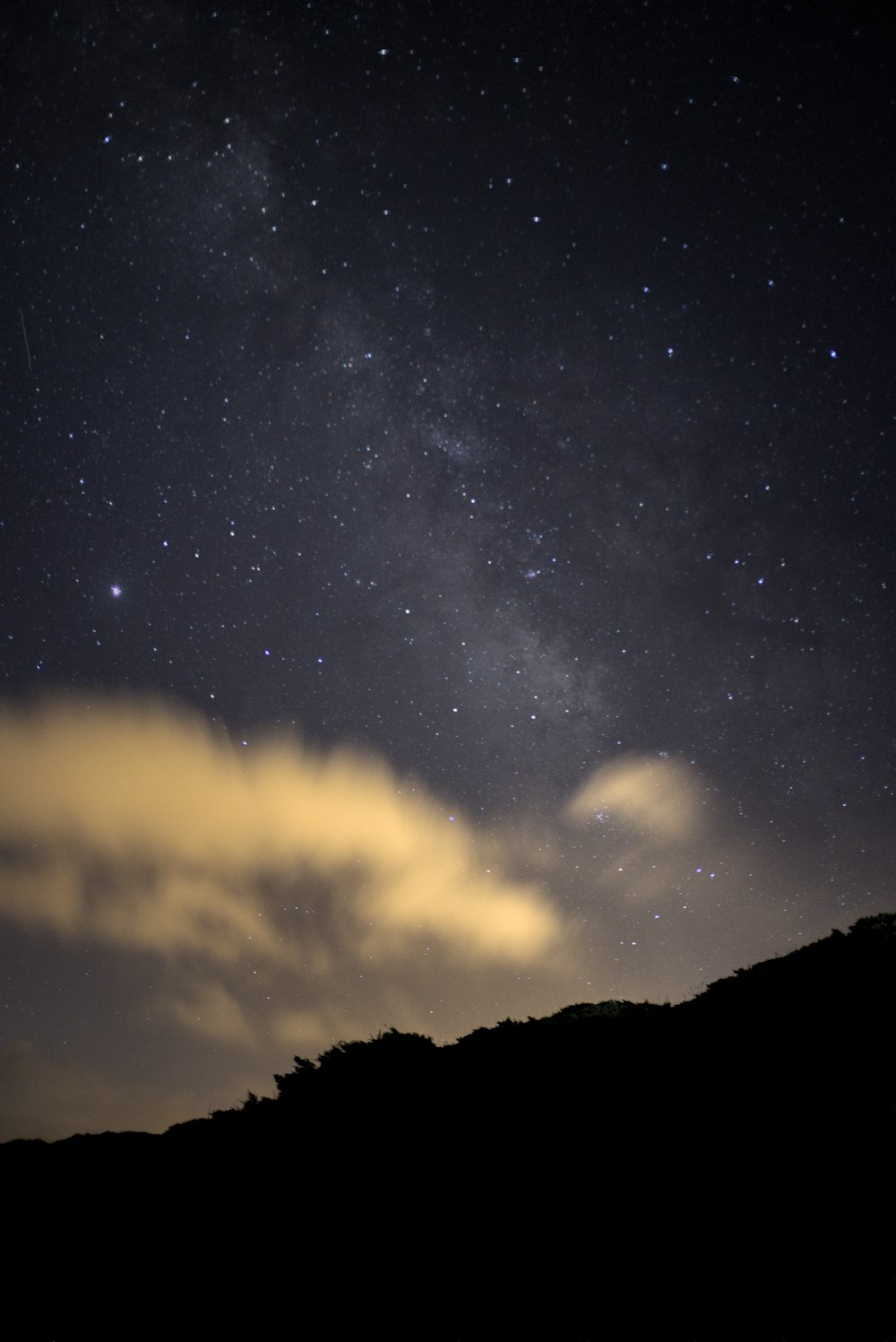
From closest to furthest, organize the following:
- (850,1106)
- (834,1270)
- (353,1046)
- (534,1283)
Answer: (834,1270) → (534,1283) → (850,1106) → (353,1046)

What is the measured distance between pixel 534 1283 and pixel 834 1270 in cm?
263

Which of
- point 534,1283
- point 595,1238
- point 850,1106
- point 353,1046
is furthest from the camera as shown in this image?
point 353,1046

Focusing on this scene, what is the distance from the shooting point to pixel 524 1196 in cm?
718

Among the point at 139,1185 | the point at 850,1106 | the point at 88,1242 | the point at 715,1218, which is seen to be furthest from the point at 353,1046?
the point at 850,1106

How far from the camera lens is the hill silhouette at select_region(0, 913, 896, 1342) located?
19.2 feet

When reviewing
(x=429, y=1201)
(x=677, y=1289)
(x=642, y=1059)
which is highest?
(x=642, y=1059)

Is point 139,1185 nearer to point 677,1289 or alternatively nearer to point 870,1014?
point 677,1289

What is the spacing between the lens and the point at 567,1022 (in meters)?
11.8

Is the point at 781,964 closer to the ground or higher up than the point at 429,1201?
higher up

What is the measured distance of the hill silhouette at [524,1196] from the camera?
5840 millimetres

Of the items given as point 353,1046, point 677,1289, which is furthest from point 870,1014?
point 353,1046

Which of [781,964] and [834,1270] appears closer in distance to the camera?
[834,1270]

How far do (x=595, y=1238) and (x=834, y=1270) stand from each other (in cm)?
212

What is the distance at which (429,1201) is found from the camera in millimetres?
7371
